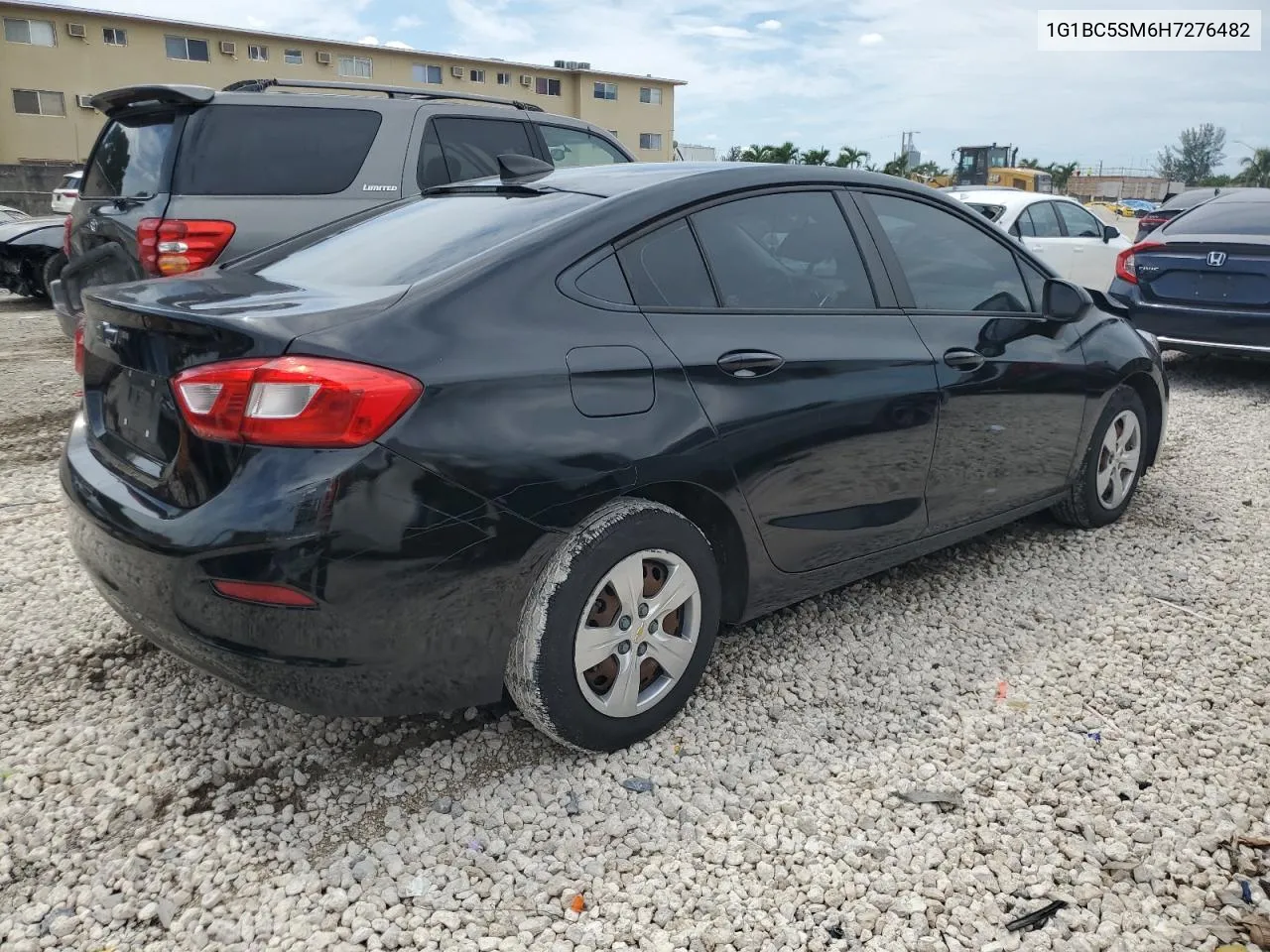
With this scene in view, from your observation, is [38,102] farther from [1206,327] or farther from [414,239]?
[414,239]

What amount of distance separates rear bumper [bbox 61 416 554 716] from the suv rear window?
369 cm

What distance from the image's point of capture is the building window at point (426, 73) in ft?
152

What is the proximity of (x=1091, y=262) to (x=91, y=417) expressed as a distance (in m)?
11.0

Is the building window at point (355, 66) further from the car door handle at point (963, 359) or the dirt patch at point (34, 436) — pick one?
the car door handle at point (963, 359)

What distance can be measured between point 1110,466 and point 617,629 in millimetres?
2977

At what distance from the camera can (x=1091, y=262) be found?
1121 centimetres

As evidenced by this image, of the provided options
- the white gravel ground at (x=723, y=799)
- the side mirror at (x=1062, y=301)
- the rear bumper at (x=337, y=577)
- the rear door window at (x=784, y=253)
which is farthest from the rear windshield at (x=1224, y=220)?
the rear bumper at (x=337, y=577)

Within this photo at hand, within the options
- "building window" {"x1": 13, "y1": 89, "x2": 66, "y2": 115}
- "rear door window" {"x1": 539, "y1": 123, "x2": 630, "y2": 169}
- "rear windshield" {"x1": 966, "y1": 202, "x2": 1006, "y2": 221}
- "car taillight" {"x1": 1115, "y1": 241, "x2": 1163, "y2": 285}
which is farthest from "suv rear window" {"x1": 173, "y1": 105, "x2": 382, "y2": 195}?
"building window" {"x1": 13, "y1": 89, "x2": 66, "y2": 115}

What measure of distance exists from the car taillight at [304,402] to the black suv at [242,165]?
11.9ft

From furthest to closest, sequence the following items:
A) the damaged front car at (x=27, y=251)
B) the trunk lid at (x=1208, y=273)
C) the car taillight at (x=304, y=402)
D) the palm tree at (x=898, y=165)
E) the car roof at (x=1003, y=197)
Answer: the palm tree at (x=898, y=165), the damaged front car at (x=27, y=251), the car roof at (x=1003, y=197), the trunk lid at (x=1208, y=273), the car taillight at (x=304, y=402)

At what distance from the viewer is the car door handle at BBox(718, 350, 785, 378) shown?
2.85 meters

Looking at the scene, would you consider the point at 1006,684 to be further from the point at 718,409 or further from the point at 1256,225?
the point at 1256,225

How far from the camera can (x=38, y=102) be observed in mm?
38156

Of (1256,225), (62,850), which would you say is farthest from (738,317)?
(1256,225)
